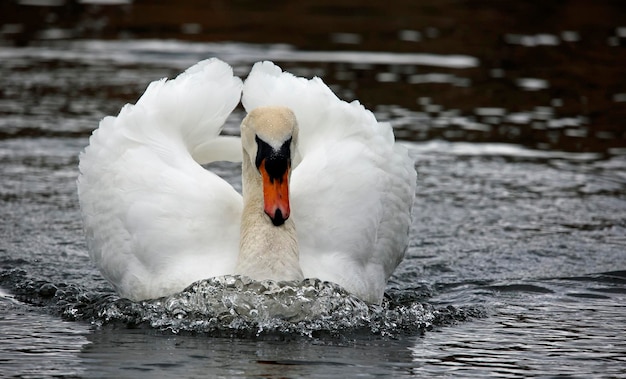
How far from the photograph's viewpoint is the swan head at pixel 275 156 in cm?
696

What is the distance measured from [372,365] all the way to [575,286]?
8.10 feet

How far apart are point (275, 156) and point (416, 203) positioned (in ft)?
12.3

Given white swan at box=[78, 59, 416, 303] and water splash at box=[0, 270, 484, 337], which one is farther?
white swan at box=[78, 59, 416, 303]

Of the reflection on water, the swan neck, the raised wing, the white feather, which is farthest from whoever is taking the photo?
the reflection on water

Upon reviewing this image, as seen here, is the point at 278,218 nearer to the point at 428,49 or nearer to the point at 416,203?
the point at 416,203

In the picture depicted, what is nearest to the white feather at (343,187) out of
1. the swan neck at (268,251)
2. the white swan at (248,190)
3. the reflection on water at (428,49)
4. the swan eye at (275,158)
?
the white swan at (248,190)

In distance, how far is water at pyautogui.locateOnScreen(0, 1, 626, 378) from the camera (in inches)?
266

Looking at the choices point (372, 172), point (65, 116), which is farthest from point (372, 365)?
point (65, 116)

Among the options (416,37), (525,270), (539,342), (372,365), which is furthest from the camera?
(416,37)

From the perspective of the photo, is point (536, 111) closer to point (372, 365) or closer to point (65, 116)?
point (65, 116)

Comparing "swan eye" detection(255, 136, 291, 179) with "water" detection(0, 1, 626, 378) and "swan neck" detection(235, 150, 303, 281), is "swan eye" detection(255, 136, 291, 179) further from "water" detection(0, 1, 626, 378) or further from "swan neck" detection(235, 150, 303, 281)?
"water" detection(0, 1, 626, 378)

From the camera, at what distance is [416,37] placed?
673 inches

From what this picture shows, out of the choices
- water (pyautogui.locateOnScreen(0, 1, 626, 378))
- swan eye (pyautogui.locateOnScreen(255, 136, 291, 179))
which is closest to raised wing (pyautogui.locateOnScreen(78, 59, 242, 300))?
water (pyautogui.locateOnScreen(0, 1, 626, 378))

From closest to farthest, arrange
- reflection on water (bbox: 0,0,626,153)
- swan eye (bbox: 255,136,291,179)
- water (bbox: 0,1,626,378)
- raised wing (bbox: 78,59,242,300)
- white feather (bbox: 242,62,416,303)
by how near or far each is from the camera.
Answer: water (bbox: 0,1,626,378) → swan eye (bbox: 255,136,291,179) → raised wing (bbox: 78,59,242,300) → white feather (bbox: 242,62,416,303) → reflection on water (bbox: 0,0,626,153)
